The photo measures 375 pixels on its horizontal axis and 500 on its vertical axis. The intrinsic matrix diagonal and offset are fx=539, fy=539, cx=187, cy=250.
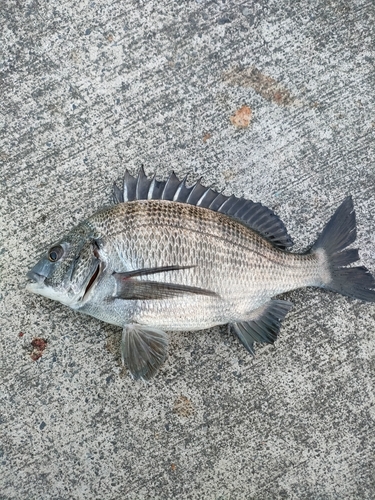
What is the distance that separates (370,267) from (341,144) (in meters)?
0.69

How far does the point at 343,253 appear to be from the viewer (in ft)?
8.91

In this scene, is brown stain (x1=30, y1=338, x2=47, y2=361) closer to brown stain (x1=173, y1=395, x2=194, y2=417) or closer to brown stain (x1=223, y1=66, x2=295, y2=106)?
brown stain (x1=173, y1=395, x2=194, y2=417)

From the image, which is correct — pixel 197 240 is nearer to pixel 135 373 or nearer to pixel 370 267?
pixel 135 373

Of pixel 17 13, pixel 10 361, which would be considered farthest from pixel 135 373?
pixel 17 13

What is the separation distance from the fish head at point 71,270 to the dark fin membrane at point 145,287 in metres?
0.13

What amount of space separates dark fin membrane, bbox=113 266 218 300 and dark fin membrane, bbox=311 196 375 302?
0.72 m

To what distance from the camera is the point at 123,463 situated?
2801 millimetres

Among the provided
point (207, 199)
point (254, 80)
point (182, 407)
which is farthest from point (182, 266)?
point (254, 80)

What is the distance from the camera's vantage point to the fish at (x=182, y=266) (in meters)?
2.53

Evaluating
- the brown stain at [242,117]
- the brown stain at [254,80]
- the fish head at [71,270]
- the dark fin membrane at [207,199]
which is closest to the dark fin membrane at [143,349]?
the fish head at [71,270]

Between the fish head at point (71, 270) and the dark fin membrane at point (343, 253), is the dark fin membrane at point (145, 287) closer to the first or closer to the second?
the fish head at point (71, 270)

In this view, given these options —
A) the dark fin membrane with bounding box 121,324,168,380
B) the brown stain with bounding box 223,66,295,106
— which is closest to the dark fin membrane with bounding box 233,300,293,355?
the dark fin membrane with bounding box 121,324,168,380

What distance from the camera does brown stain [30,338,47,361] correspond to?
282 centimetres

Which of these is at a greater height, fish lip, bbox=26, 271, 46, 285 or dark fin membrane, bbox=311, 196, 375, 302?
fish lip, bbox=26, 271, 46, 285
